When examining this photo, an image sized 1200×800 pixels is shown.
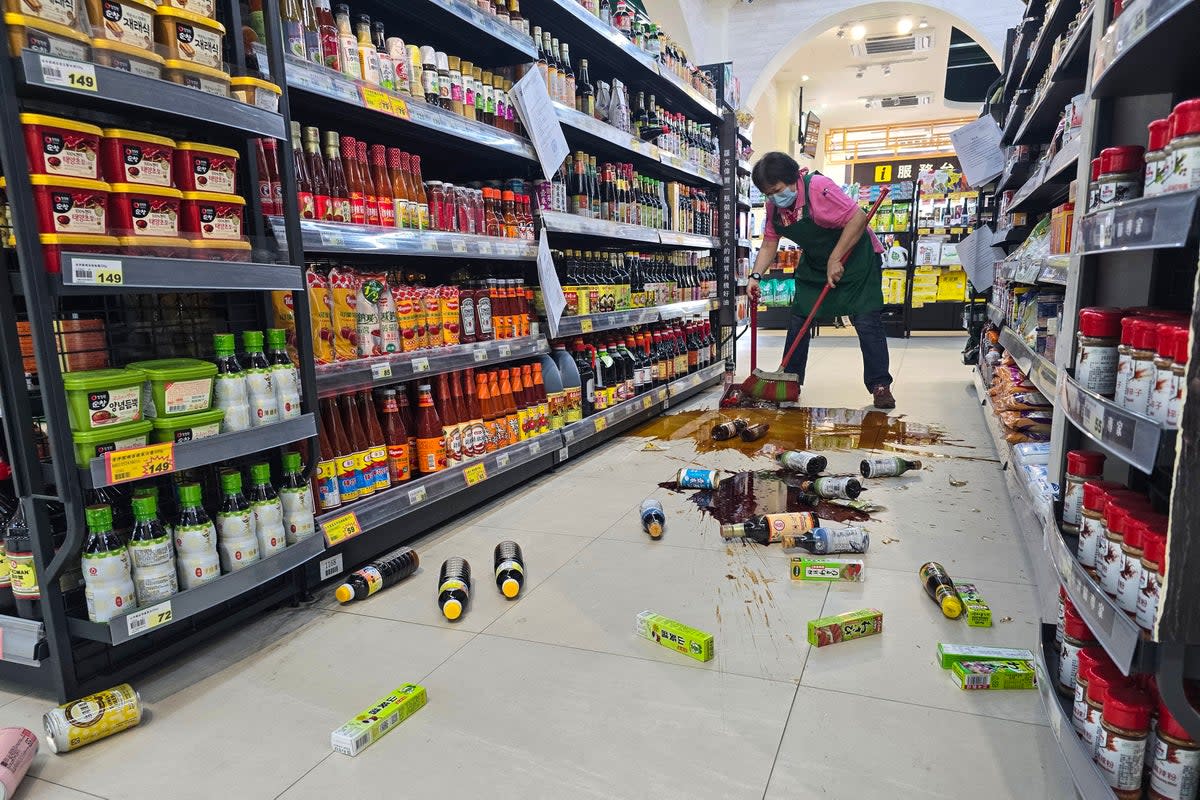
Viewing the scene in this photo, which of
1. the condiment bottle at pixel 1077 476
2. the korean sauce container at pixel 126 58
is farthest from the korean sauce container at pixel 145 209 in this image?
the condiment bottle at pixel 1077 476

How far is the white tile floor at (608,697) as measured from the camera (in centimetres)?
138

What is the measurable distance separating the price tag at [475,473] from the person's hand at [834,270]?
3.09 metres

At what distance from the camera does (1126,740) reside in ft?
3.61

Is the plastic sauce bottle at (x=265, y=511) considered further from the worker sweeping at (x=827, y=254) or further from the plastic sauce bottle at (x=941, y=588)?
the worker sweeping at (x=827, y=254)

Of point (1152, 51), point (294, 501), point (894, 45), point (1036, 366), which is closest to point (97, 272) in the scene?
point (294, 501)

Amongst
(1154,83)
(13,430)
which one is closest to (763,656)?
(1154,83)

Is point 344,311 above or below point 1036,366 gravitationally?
above

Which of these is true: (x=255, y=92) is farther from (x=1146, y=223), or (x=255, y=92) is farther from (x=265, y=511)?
(x=1146, y=223)

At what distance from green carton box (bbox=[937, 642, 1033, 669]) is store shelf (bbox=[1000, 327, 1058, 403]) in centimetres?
66

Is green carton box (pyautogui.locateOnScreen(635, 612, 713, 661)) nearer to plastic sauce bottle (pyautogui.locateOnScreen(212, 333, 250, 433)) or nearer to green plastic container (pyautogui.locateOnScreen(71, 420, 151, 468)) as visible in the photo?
plastic sauce bottle (pyautogui.locateOnScreen(212, 333, 250, 433))

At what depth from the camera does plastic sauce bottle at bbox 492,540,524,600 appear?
213cm

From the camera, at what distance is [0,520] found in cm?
176

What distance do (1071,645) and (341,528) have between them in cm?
191

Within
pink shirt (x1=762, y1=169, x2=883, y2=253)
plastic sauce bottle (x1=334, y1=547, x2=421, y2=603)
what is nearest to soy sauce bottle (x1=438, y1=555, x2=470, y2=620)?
plastic sauce bottle (x1=334, y1=547, x2=421, y2=603)
